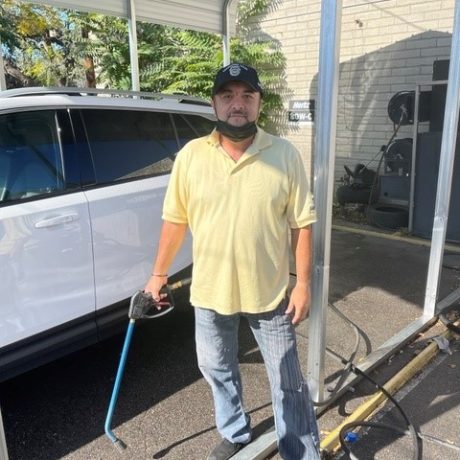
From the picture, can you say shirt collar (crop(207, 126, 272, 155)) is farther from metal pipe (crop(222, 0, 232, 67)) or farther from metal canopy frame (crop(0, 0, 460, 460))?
metal pipe (crop(222, 0, 232, 67))

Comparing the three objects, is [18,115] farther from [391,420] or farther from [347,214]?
[347,214]

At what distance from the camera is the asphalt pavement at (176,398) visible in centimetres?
272

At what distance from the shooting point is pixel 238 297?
2.16m

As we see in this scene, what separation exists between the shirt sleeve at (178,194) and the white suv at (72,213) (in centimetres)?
88

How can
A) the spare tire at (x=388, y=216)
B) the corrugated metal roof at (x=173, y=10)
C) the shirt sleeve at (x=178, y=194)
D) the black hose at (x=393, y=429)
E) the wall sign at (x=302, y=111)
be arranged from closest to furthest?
1. the shirt sleeve at (x=178, y=194)
2. the black hose at (x=393, y=429)
3. the corrugated metal roof at (x=173, y=10)
4. the spare tire at (x=388, y=216)
5. the wall sign at (x=302, y=111)

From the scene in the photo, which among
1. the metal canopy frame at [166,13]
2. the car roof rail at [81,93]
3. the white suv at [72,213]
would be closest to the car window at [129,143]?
the white suv at [72,213]

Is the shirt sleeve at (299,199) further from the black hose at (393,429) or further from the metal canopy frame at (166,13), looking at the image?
the metal canopy frame at (166,13)

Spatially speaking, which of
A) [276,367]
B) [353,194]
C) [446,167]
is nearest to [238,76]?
[276,367]

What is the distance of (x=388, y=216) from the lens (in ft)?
24.2

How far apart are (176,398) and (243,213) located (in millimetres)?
1645

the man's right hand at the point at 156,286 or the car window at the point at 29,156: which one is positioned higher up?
the car window at the point at 29,156

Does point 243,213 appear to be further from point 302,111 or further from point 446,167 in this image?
point 302,111

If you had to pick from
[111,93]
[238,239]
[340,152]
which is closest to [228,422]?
[238,239]

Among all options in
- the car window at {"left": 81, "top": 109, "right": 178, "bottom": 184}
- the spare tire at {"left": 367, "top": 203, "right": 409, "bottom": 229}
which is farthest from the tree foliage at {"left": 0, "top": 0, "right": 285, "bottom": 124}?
the car window at {"left": 81, "top": 109, "right": 178, "bottom": 184}
